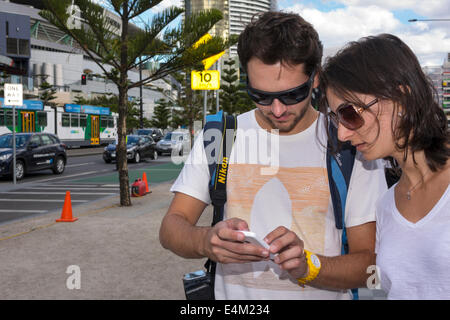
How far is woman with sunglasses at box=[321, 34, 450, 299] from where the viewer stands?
1493 mm

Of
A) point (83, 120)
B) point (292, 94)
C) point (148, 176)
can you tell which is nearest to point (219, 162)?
point (292, 94)

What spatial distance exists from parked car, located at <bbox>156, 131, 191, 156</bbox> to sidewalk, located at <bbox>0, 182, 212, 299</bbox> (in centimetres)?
2099

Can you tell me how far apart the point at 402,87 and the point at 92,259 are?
5336 millimetres

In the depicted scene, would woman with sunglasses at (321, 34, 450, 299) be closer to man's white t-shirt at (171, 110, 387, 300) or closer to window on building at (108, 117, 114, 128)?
man's white t-shirt at (171, 110, 387, 300)

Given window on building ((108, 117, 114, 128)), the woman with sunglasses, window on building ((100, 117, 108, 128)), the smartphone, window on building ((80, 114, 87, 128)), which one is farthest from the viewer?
window on building ((108, 117, 114, 128))

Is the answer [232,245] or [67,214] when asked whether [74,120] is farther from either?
[232,245]

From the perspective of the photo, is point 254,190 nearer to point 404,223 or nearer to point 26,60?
point 404,223

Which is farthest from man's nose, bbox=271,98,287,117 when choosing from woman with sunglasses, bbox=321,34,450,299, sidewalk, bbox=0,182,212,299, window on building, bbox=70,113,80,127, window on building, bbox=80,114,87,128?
window on building, bbox=80,114,87,128

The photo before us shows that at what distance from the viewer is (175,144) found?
30.8 metres

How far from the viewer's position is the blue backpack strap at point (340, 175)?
68.4 inches

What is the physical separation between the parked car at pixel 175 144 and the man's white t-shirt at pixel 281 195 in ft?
93.3

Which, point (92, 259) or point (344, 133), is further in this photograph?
point (92, 259)

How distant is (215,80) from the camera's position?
13.4m

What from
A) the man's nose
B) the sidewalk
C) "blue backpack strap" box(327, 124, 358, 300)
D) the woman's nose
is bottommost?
the sidewalk
